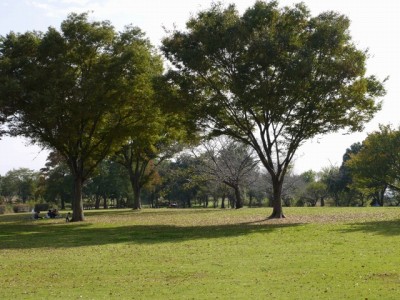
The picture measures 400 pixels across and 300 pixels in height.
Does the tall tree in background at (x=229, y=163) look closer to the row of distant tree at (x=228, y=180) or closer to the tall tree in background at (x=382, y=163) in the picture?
the row of distant tree at (x=228, y=180)

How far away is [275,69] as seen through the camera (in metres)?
31.5

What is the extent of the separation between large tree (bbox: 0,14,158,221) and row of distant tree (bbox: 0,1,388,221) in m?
0.09

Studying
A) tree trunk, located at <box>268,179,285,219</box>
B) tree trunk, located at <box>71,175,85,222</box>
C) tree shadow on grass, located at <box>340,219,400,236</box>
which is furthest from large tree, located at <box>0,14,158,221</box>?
tree shadow on grass, located at <box>340,219,400,236</box>

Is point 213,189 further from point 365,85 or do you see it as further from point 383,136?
point 365,85

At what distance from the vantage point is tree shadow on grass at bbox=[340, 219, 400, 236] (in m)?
23.8

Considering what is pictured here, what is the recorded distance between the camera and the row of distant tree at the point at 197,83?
31.2 m

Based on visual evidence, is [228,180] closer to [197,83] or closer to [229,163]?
[229,163]

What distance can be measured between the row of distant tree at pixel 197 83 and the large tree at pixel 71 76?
0.09m

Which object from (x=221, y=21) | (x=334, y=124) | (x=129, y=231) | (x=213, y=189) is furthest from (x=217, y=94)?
(x=213, y=189)

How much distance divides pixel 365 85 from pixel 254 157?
34132mm

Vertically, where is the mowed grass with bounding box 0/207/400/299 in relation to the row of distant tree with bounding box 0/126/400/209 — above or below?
below

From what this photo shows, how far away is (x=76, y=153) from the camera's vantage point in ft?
137

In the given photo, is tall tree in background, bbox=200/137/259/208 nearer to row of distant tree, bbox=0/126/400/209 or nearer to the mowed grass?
row of distant tree, bbox=0/126/400/209

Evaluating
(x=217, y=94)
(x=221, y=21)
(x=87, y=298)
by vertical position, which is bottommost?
(x=87, y=298)
